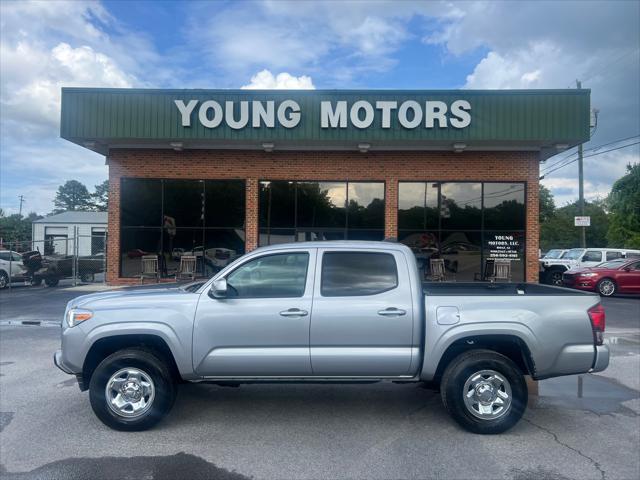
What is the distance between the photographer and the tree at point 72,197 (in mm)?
112406

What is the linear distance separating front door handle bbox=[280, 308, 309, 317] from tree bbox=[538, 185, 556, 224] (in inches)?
3047

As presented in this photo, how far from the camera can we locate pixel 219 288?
4797 mm

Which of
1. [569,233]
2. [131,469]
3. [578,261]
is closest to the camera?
[131,469]

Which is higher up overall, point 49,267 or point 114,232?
point 114,232

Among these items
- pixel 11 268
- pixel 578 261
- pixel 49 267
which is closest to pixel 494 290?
pixel 578 261

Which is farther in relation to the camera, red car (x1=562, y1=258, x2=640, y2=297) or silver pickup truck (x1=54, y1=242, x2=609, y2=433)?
red car (x1=562, y1=258, x2=640, y2=297)

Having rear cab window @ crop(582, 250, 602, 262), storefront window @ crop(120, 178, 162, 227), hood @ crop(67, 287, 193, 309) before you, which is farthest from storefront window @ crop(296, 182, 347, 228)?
hood @ crop(67, 287, 193, 309)

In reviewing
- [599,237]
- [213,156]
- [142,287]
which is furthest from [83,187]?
[142,287]

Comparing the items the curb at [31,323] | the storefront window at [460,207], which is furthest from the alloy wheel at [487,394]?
the storefront window at [460,207]

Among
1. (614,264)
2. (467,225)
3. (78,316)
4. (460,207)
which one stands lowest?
(78,316)

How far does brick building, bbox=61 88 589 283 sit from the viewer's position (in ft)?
52.9

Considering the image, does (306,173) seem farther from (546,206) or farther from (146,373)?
(546,206)

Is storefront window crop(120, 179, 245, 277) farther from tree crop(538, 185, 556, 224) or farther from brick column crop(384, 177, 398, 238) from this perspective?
tree crop(538, 185, 556, 224)

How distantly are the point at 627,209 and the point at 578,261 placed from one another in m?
22.5
